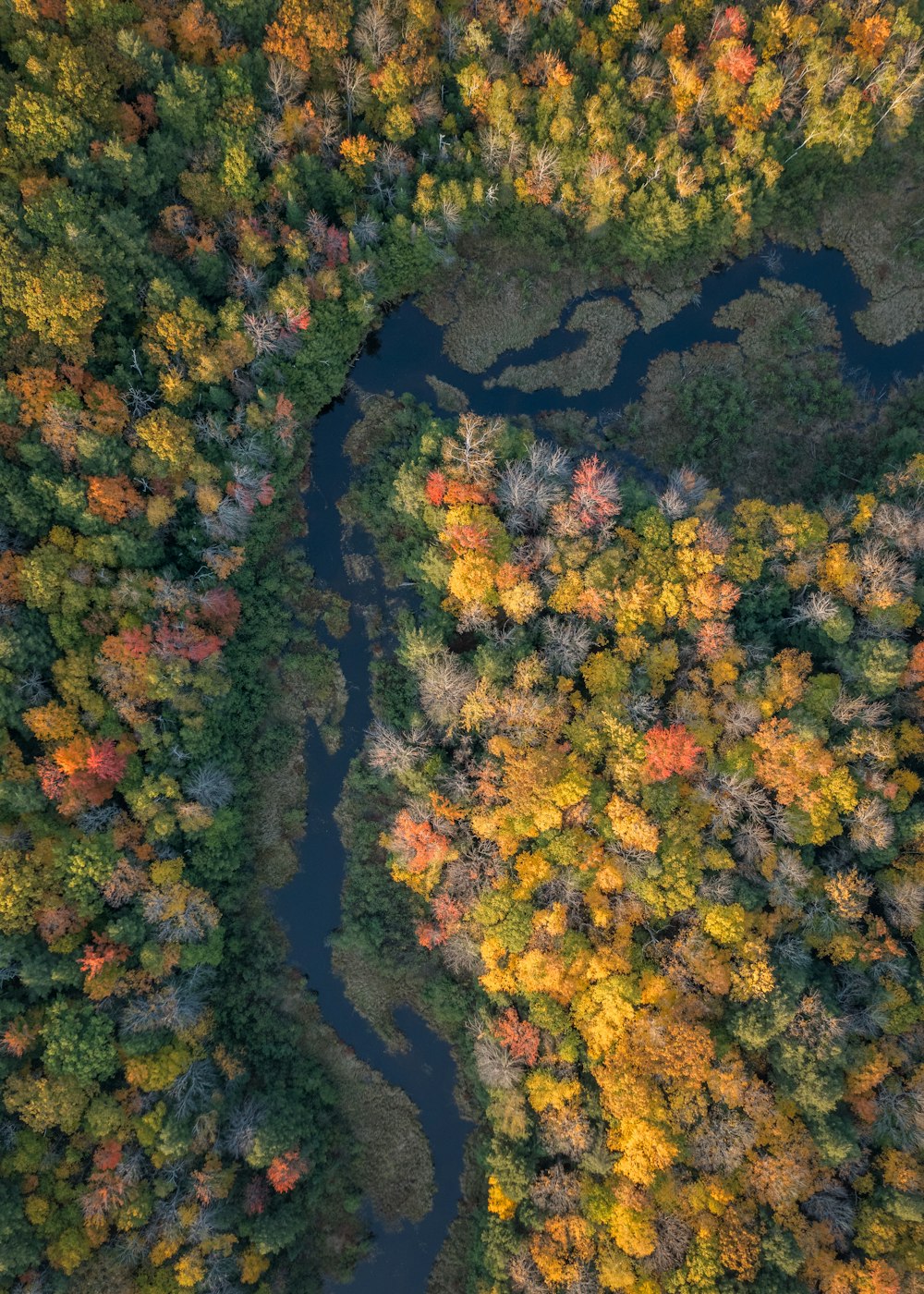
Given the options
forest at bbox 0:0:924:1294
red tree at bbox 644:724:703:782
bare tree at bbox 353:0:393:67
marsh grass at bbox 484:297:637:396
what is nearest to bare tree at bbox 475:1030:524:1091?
forest at bbox 0:0:924:1294

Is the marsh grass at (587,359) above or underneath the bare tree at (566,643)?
above

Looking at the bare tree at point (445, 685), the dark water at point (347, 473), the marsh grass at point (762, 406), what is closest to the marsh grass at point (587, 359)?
the dark water at point (347, 473)

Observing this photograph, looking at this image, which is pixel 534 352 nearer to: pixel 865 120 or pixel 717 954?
pixel 865 120

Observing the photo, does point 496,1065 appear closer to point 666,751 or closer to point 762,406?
point 666,751

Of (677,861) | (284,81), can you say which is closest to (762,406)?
(677,861)

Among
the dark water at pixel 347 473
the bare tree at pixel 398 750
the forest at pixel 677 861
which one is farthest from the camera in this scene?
the dark water at pixel 347 473

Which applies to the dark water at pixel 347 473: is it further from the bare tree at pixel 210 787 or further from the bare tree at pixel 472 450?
the bare tree at pixel 472 450
